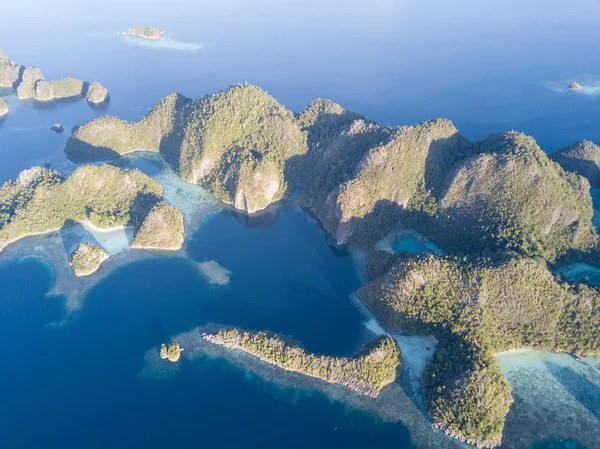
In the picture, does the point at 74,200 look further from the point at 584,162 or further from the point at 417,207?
the point at 584,162

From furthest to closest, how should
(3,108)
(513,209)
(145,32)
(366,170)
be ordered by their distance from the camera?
1. (145,32)
2. (3,108)
3. (366,170)
4. (513,209)

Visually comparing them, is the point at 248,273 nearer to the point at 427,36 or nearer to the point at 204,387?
the point at 204,387

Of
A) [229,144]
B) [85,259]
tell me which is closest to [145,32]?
[229,144]

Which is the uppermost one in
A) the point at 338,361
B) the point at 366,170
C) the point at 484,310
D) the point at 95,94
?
the point at 366,170

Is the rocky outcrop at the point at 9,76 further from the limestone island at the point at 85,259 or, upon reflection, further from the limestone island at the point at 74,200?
the limestone island at the point at 85,259

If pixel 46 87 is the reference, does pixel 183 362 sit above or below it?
below

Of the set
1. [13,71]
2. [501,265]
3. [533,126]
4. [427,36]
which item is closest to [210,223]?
[501,265]
